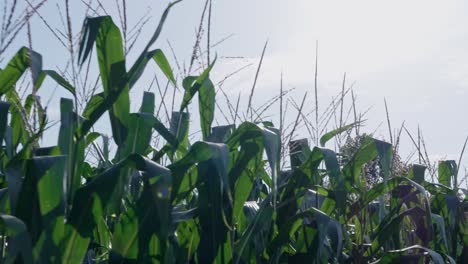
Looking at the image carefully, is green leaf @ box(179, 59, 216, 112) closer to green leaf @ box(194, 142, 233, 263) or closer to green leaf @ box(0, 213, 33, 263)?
green leaf @ box(194, 142, 233, 263)

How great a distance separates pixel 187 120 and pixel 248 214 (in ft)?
1.19

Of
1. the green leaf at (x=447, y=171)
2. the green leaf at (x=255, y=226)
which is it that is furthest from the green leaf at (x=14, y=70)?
the green leaf at (x=447, y=171)

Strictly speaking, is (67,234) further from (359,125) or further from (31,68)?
(359,125)

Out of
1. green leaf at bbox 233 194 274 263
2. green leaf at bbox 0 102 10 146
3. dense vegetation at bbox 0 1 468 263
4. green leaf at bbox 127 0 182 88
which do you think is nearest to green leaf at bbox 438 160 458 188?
dense vegetation at bbox 0 1 468 263

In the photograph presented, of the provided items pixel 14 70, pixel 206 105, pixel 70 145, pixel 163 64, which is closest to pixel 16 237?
pixel 70 145

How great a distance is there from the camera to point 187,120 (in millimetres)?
2395

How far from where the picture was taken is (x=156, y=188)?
181 centimetres

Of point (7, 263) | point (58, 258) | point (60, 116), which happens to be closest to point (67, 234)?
point (58, 258)

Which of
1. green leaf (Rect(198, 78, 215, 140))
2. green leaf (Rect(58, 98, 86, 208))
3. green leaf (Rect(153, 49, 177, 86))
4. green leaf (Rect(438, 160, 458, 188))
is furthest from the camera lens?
green leaf (Rect(438, 160, 458, 188))

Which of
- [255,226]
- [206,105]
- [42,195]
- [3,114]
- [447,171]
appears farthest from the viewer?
[447,171]

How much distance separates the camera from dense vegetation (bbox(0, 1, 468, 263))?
179 cm

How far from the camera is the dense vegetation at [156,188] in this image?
1786 mm

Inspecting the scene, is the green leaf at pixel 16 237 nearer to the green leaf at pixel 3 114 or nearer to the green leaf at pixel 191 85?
the green leaf at pixel 3 114

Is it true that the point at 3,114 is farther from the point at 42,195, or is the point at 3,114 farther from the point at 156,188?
the point at 156,188
